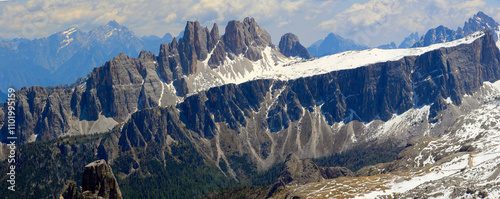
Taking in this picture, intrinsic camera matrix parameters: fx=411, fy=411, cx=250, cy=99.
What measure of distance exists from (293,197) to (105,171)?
305 ft

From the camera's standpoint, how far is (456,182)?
125 m

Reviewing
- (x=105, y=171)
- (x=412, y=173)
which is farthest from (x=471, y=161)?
(x=105, y=171)

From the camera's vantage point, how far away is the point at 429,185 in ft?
419

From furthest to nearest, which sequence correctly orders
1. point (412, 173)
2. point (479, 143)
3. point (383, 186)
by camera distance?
point (479, 143)
point (412, 173)
point (383, 186)

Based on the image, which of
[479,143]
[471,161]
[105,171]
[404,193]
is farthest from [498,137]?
[105,171]

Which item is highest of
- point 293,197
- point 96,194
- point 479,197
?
point 96,194

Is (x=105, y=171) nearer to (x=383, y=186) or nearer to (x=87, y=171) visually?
(x=87, y=171)

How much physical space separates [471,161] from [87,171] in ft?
483

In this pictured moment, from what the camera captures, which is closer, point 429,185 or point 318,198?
point 429,185

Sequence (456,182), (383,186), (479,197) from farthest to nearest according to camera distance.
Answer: (383,186) < (456,182) < (479,197)

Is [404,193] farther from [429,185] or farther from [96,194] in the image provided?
[96,194]

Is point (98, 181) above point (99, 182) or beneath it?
above

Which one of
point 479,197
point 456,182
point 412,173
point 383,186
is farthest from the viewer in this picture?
point 412,173

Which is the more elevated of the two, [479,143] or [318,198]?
[479,143]
